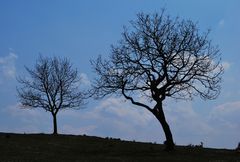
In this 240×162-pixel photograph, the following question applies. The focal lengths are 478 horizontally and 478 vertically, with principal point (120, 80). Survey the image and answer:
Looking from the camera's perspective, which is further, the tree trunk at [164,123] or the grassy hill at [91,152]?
the tree trunk at [164,123]

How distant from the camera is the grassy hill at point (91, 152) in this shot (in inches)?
1287

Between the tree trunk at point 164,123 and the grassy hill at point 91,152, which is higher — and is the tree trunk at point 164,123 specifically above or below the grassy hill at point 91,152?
above

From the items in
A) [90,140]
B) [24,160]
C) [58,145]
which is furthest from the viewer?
[90,140]

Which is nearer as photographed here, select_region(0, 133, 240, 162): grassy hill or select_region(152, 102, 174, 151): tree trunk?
select_region(0, 133, 240, 162): grassy hill

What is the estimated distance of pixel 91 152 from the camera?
39.3 metres

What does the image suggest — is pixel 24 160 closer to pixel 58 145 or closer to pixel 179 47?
pixel 58 145

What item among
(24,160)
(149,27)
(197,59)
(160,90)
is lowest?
(24,160)

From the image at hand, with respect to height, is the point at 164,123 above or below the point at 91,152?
above

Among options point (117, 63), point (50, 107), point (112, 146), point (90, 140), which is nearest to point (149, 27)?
point (117, 63)

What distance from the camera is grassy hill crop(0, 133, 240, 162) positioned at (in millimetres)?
32688

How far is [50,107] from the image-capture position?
65.4 metres

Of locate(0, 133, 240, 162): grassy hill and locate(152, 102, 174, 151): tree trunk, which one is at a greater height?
locate(152, 102, 174, 151): tree trunk

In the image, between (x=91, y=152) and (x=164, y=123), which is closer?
(x=91, y=152)

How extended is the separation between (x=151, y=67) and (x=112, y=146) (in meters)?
8.97
